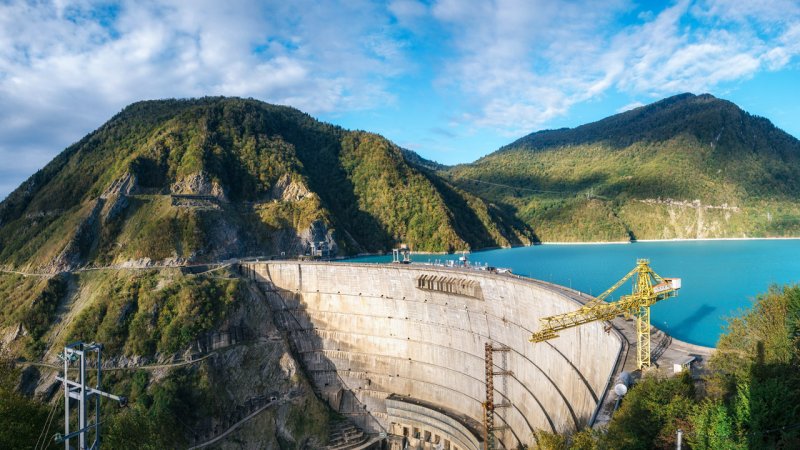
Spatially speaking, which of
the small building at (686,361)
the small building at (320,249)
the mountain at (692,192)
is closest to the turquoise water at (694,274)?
the small building at (686,361)

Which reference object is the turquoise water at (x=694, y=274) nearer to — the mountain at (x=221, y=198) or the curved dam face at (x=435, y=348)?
the curved dam face at (x=435, y=348)

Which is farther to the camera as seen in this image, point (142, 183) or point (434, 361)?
point (142, 183)

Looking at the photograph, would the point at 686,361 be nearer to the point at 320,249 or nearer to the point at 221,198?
the point at 320,249

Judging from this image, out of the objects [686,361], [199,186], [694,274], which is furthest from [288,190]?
[686,361]

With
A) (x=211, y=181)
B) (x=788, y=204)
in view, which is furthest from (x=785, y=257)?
(x=211, y=181)

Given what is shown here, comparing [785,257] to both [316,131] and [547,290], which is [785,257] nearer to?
[547,290]
